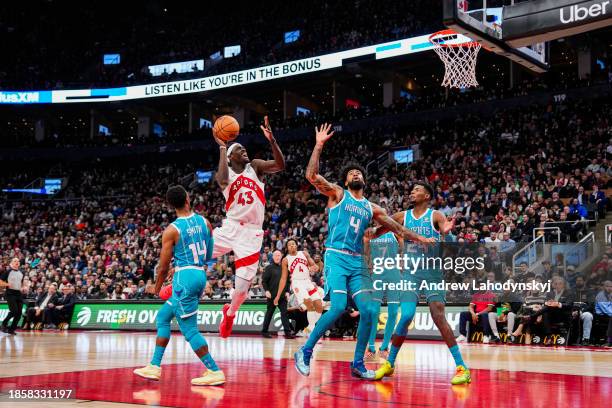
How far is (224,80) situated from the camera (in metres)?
35.0

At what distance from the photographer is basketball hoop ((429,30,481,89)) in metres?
17.2

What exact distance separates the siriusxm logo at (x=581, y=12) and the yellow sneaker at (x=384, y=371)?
191 inches

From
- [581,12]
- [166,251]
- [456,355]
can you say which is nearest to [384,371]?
[456,355]

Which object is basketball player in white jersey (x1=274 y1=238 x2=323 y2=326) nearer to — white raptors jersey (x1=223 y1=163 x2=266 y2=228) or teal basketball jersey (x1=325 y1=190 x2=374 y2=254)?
white raptors jersey (x1=223 y1=163 x2=266 y2=228)

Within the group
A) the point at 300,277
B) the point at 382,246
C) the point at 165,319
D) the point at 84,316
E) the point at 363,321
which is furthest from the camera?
the point at 84,316

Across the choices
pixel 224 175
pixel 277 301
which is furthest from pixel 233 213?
pixel 277 301

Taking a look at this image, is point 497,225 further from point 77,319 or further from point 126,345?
point 77,319

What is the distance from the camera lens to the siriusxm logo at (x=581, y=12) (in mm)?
8305

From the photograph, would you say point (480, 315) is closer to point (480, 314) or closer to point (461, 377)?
point (480, 314)

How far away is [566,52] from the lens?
30641 millimetres

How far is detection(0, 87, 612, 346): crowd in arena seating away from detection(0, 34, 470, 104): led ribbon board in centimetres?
355

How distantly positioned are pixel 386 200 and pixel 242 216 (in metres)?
15.2

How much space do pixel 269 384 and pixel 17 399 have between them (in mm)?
2296

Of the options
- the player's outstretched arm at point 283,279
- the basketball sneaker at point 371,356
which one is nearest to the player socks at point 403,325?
the basketball sneaker at point 371,356
